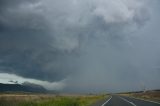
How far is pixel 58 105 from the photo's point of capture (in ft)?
109

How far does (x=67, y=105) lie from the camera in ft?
114

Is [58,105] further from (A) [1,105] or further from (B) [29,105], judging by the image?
(A) [1,105]

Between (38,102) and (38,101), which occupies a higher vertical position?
(38,101)

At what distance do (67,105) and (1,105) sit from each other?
7854mm

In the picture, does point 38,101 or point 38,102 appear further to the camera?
point 38,101

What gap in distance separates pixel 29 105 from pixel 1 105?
4.19 metres

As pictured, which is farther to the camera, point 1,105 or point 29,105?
point 29,105

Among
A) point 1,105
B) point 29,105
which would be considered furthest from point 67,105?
point 1,105

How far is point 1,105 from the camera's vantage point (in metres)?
29.3

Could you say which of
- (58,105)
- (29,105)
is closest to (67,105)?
(58,105)

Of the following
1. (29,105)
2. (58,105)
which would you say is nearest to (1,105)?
(29,105)

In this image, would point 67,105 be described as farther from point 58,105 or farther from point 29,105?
point 29,105

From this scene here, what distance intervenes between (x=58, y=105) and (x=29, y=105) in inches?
114

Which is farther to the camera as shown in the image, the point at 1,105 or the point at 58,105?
the point at 58,105
